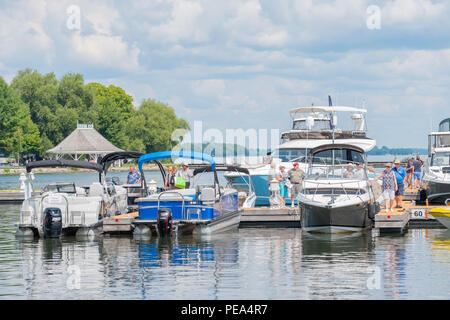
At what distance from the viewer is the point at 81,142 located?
10400 cm

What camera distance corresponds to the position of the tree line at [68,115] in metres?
102

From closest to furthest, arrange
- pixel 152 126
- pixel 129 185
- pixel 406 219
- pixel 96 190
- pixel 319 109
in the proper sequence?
1. pixel 96 190
2. pixel 406 219
3. pixel 129 185
4. pixel 319 109
5. pixel 152 126

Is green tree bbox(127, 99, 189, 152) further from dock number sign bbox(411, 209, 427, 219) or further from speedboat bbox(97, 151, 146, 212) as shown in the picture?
dock number sign bbox(411, 209, 427, 219)

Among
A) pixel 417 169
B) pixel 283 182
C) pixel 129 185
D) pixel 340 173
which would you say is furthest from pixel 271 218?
pixel 417 169

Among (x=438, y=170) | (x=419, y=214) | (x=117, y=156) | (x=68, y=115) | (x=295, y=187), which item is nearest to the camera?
(x=419, y=214)

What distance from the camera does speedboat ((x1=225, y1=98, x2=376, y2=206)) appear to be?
35438 millimetres

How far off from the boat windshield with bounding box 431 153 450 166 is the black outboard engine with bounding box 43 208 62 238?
1804cm

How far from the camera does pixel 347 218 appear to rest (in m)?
23.3

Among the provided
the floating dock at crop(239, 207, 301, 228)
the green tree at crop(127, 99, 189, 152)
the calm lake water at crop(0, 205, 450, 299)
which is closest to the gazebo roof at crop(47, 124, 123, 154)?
the green tree at crop(127, 99, 189, 152)

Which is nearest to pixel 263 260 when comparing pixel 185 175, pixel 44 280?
pixel 44 280

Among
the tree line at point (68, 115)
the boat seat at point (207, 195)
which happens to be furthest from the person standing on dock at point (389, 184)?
the tree line at point (68, 115)

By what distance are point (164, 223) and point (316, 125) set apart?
75.4 feet

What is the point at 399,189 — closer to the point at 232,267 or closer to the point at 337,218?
the point at 337,218

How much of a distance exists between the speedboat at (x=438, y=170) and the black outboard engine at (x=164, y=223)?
41.0ft
